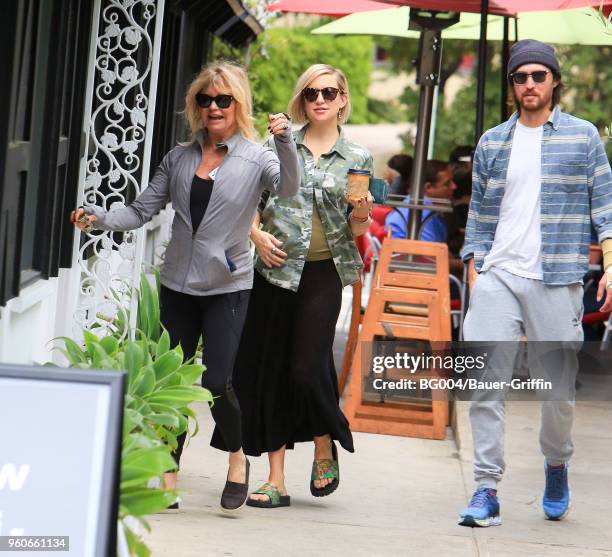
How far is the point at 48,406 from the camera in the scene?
10.5ft

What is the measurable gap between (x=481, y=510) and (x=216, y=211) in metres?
1.67

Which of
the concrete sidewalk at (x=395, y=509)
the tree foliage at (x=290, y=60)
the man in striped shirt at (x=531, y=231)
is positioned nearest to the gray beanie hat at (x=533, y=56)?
the man in striped shirt at (x=531, y=231)

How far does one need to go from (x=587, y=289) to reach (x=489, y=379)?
5.23 m

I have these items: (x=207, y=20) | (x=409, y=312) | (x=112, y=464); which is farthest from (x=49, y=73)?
(x=207, y=20)

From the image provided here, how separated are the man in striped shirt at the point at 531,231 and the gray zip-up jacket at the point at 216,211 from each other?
34.4 inches

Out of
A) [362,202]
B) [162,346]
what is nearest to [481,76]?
[362,202]

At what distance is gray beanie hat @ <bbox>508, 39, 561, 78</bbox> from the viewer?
538cm

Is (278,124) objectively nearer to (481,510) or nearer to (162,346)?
(162,346)

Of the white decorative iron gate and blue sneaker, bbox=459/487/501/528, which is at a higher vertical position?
the white decorative iron gate

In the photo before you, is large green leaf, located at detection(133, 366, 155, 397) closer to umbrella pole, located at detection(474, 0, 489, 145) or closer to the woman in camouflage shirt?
the woman in camouflage shirt

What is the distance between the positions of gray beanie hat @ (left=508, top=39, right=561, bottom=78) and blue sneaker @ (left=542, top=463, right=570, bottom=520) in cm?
170

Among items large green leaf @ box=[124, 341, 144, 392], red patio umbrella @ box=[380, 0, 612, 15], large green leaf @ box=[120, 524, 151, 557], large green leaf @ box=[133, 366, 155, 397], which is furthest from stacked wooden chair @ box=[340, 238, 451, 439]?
large green leaf @ box=[120, 524, 151, 557]

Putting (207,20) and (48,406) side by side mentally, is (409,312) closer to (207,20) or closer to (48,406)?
(207,20)

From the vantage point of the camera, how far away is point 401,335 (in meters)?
8.02
